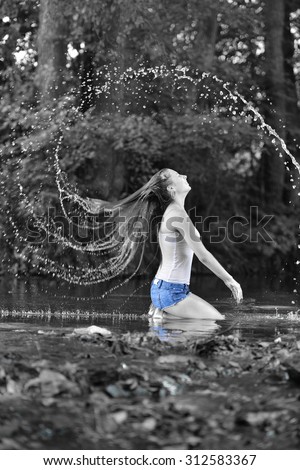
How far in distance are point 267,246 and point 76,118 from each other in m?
7.52

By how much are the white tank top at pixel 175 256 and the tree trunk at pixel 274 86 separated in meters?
19.6

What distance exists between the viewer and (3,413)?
17.6 feet

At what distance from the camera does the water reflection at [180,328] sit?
8.82 metres

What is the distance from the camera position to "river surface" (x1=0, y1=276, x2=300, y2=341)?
9844 mm

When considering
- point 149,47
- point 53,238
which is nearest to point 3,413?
point 53,238

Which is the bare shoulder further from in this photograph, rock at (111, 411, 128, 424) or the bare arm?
rock at (111, 411, 128, 424)

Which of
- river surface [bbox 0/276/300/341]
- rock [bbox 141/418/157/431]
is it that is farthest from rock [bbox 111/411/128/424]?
river surface [bbox 0/276/300/341]

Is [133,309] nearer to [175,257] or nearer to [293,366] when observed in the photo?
[175,257]

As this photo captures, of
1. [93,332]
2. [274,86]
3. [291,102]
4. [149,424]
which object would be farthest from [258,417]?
[291,102]

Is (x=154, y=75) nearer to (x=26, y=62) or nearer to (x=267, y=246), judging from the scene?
(x=26, y=62)

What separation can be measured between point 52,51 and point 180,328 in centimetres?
1451

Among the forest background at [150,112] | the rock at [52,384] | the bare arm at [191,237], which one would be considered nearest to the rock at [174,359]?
the rock at [52,384]

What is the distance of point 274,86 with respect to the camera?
99.3 ft

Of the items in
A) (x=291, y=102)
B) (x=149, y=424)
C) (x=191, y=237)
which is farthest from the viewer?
(x=291, y=102)
